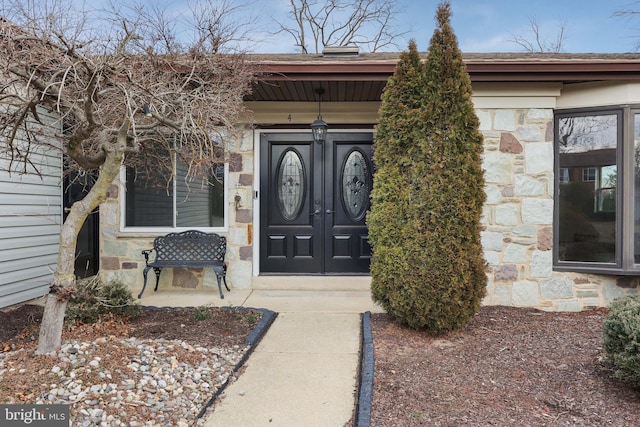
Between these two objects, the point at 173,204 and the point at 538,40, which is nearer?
the point at 173,204

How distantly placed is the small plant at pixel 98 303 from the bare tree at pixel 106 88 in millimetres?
623

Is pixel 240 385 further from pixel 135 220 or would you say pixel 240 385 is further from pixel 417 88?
pixel 135 220

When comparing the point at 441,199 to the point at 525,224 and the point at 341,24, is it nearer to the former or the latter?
the point at 525,224

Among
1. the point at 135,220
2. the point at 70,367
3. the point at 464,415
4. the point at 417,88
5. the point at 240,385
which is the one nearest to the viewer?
the point at 464,415

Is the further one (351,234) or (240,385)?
(351,234)

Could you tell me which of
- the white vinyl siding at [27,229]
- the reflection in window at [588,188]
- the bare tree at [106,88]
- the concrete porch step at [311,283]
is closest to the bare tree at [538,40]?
the reflection in window at [588,188]

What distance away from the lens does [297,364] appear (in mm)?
2980

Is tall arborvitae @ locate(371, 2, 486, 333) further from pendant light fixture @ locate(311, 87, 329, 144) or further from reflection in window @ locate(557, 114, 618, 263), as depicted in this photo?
reflection in window @ locate(557, 114, 618, 263)

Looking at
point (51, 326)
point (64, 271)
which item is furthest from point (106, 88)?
point (51, 326)

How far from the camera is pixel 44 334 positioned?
105 inches

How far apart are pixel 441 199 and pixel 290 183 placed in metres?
2.75

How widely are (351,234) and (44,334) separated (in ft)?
12.0

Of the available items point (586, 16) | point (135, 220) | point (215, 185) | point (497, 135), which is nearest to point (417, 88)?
point (497, 135)

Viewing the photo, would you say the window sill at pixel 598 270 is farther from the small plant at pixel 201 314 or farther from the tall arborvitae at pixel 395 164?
the small plant at pixel 201 314
